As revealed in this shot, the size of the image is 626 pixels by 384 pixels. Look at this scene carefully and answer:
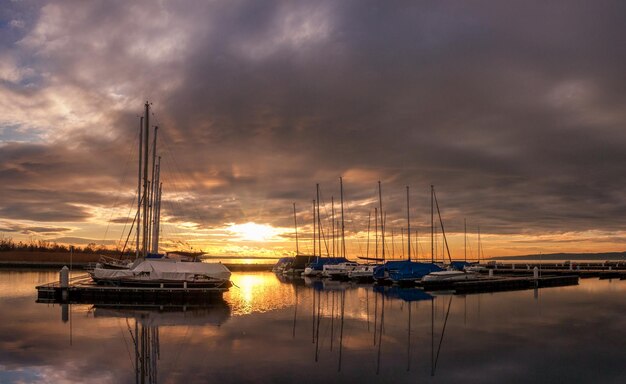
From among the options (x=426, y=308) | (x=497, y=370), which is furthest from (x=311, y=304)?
(x=497, y=370)

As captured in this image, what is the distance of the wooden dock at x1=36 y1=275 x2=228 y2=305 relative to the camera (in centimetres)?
4278

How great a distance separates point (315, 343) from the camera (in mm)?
24875

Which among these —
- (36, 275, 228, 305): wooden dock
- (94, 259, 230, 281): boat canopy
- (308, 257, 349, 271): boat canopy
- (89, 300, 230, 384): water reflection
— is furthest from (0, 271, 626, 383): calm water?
(308, 257, 349, 271): boat canopy

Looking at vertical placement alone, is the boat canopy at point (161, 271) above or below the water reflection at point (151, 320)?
above

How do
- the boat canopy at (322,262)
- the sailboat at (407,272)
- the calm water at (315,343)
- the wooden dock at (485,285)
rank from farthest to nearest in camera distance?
the boat canopy at (322,262) → the sailboat at (407,272) → the wooden dock at (485,285) → the calm water at (315,343)

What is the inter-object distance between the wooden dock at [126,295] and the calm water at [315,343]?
7.03 feet

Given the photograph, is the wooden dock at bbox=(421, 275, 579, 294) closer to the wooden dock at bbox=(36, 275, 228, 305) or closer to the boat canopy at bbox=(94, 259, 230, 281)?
the wooden dock at bbox=(36, 275, 228, 305)

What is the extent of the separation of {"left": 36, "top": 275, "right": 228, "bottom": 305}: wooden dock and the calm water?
2.14 metres

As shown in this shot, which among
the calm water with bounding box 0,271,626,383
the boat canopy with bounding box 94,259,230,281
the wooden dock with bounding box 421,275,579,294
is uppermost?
the boat canopy with bounding box 94,259,230,281

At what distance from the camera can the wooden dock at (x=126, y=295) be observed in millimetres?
42781

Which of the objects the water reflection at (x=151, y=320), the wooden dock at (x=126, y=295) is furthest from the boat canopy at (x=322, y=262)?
the water reflection at (x=151, y=320)

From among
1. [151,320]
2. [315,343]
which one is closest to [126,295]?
[151,320]

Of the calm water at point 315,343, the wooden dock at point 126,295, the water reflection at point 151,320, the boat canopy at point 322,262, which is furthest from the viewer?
the boat canopy at point 322,262

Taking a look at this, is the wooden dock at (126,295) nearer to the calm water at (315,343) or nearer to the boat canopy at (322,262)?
the calm water at (315,343)
